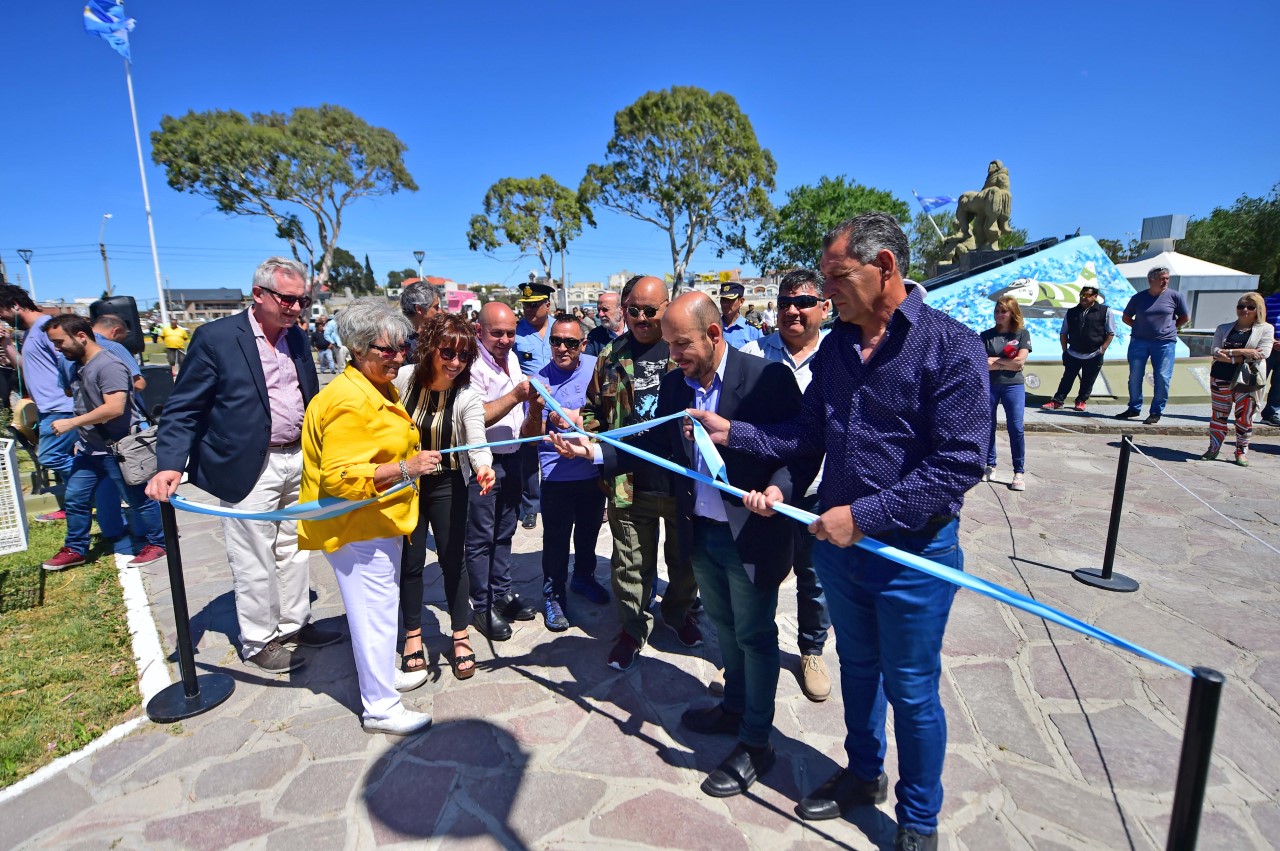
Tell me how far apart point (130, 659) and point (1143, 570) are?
7069 millimetres

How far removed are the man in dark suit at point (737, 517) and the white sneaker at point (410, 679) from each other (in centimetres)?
173

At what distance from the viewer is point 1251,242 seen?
35281 mm

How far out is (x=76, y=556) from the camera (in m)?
5.22

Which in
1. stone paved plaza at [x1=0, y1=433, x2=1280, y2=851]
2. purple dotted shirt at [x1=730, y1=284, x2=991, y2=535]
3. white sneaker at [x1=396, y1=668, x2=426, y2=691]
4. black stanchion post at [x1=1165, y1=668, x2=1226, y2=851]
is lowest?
stone paved plaza at [x1=0, y1=433, x2=1280, y2=851]

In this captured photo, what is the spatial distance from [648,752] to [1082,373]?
11.6m

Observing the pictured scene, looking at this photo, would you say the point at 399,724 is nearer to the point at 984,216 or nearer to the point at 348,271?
the point at 984,216

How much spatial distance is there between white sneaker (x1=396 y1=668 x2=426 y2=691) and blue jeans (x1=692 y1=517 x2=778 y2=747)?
177cm

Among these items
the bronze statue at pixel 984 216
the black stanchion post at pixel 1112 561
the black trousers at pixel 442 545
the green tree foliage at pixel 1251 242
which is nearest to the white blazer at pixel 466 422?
the black trousers at pixel 442 545

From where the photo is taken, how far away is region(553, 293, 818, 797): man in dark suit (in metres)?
2.49

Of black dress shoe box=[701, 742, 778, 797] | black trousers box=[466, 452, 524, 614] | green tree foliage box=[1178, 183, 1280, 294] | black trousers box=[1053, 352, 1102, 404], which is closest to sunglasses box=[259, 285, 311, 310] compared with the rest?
black trousers box=[466, 452, 524, 614]

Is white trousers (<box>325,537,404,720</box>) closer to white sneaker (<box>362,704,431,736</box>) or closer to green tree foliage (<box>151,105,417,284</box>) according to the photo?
white sneaker (<box>362,704,431,736</box>)

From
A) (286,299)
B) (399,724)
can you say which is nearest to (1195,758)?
(399,724)

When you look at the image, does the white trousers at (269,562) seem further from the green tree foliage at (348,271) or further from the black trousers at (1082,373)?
the green tree foliage at (348,271)

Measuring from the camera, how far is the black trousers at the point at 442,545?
3424mm
